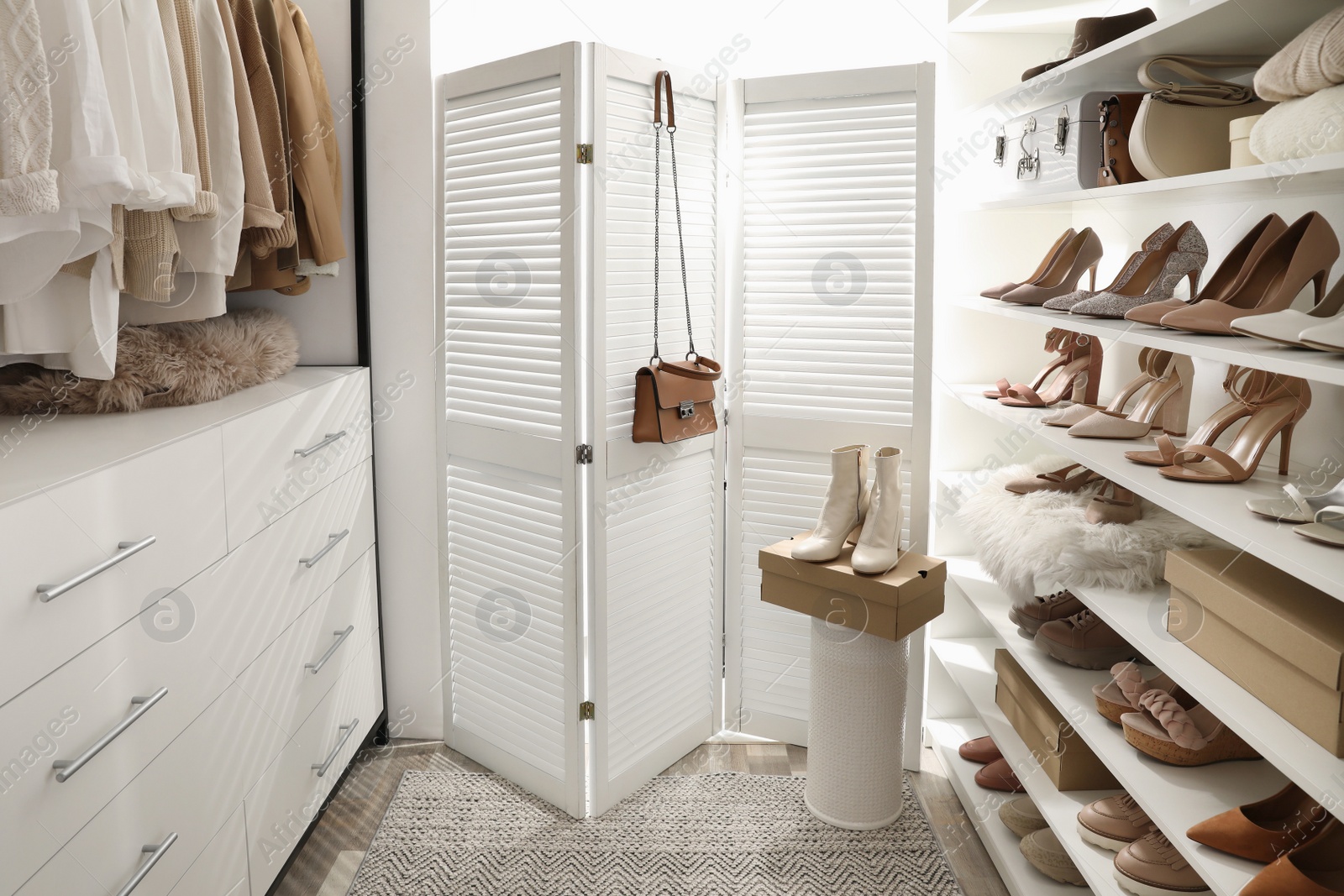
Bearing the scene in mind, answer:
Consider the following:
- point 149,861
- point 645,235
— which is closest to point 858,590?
point 645,235

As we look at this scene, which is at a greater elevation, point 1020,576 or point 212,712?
point 1020,576

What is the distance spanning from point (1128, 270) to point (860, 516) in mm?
834

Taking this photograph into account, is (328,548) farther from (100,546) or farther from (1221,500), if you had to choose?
(1221,500)

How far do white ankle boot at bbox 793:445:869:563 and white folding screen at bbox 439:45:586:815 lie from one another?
1.98ft

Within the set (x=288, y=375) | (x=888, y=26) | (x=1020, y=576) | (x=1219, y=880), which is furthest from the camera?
(x=888, y=26)

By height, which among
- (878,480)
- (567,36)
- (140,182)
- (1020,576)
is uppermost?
(567,36)

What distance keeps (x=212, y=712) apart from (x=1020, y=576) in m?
1.62

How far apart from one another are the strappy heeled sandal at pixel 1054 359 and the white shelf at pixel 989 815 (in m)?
0.84

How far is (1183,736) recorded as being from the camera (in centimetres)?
155

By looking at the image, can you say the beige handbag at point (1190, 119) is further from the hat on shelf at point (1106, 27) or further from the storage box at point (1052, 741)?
the storage box at point (1052, 741)

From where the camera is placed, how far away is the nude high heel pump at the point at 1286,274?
1.42 meters

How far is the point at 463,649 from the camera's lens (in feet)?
8.63

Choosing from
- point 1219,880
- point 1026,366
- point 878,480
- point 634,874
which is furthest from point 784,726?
point 1219,880

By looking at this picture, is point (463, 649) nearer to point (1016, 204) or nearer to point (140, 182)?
point (140, 182)
